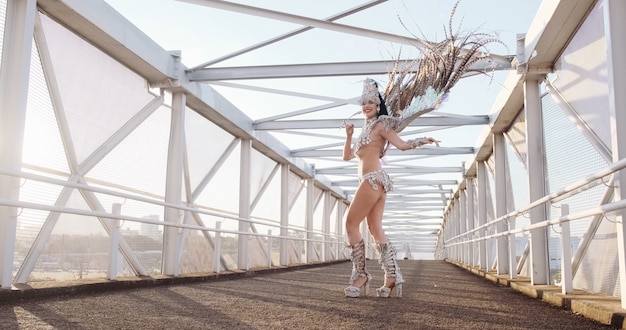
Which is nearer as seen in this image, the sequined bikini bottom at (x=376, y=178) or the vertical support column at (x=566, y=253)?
the vertical support column at (x=566, y=253)

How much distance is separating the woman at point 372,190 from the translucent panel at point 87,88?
2805 mm

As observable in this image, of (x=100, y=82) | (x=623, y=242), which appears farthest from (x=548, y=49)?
(x=100, y=82)

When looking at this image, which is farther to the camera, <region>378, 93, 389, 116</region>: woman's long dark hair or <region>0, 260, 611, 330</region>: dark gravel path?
<region>378, 93, 389, 116</region>: woman's long dark hair

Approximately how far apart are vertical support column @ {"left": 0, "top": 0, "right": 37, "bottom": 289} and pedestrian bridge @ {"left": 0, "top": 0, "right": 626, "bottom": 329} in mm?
13

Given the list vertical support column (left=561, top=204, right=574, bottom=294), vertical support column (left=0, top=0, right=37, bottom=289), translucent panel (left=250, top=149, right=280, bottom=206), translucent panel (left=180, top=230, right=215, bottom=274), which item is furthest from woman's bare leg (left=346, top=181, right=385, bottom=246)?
translucent panel (left=250, top=149, right=280, bottom=206)

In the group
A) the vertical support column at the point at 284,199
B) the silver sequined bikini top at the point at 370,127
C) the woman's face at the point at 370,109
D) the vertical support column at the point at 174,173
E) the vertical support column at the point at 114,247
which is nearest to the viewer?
the silver sequined bikini top at the point at 370,127

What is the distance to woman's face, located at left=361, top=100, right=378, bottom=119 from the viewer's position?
15.1ft

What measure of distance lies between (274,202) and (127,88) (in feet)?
24.1

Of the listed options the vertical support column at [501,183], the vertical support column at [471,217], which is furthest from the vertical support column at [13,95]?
the vertical support column at [471,217]

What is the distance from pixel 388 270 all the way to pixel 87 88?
360 centimetres

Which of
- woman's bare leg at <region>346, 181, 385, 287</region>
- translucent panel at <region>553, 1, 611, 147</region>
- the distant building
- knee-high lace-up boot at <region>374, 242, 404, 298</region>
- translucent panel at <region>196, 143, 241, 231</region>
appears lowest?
knee-high lace-up boot at <region>374, 242, 404, 298</region>

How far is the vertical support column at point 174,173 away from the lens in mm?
7480

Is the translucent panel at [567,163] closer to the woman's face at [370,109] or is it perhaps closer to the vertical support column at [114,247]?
the woman's face at [370,109]

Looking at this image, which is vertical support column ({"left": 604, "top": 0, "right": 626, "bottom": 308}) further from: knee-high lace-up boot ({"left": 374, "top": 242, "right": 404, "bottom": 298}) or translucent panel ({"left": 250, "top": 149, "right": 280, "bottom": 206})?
translucent panel ({"left": 250, "top": 149, "right": 280, "bottom": 206})
